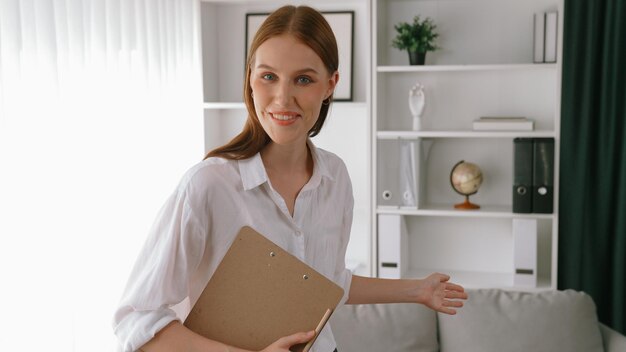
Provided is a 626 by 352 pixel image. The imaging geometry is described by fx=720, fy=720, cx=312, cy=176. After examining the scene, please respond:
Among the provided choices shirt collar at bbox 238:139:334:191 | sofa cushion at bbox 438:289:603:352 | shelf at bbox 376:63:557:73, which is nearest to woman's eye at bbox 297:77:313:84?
shirt collar at bbox 238:139:334:191

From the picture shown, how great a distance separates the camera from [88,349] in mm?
2744

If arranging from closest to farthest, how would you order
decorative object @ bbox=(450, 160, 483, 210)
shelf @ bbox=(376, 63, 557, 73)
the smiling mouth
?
1. the smiling mouth
2. shelf @ bbox=(376, 63, 557, 73)
3. decorative object @ bbox=(450, 160, 483, 210)

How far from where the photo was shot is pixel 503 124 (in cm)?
334

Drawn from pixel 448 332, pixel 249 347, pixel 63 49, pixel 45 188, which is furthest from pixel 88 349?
pixel 249 347

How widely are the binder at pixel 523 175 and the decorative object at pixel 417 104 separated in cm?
46

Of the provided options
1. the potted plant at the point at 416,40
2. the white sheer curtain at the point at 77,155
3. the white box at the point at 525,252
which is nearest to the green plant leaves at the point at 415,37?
the potted plant at the point at 416,40

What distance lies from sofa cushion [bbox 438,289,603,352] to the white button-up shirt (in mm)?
1357

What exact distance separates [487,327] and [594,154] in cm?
123

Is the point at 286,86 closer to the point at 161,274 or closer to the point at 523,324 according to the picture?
the point at 161,274

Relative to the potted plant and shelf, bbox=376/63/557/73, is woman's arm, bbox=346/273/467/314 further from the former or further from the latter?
the potted plant

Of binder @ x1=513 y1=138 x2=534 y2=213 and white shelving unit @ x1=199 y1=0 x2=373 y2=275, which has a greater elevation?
white shelving unit @ x1=199 y1=0 x2=373 y2=275

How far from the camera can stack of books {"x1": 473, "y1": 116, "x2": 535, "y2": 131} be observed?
3311 millimetres

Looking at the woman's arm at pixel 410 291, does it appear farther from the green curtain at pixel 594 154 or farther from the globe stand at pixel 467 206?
the green curtain at pixel 594 154

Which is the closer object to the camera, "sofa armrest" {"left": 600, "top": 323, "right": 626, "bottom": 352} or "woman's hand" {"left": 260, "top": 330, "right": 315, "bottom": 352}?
"woman's hand" {"left": 260, "top": 330, "right": 315, "bottom": 352}
